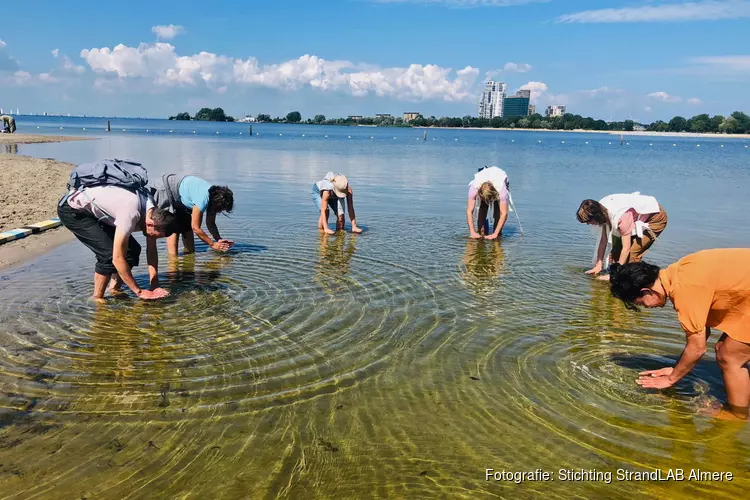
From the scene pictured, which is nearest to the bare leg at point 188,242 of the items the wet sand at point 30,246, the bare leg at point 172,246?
the bare leg at point 172,246

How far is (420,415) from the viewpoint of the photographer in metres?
4.52

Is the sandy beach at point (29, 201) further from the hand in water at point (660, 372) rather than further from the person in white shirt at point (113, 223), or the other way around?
the hand in water at point (660, 372)

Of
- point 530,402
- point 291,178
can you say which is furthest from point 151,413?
point 291,178

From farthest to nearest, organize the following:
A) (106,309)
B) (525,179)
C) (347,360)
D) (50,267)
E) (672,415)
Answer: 1. (525,179)
2. (50,267)
3. (106,309)
4. (347,360)
5. (672,415)

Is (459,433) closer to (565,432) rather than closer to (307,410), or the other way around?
(565,432)

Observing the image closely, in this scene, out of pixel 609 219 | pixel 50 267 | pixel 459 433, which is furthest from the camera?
pixel 50 267

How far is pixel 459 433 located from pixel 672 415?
1.92 m

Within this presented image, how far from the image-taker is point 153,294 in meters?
6.98

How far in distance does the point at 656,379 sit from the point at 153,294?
587cm

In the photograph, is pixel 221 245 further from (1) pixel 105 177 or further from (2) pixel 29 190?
(2) pixel 29 190

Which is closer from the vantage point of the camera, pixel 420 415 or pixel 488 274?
pixel 420 415

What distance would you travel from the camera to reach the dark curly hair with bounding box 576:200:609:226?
25.7 ft

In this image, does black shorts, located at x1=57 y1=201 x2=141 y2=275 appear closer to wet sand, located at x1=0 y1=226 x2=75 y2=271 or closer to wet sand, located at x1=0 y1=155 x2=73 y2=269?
wet sand, located at x1=0 y1=226 x2=75 y2=271

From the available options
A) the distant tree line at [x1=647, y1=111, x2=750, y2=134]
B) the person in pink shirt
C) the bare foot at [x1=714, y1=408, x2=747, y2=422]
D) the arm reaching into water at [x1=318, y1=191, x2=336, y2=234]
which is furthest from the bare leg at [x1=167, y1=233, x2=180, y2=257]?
the distant tree line at [x1=647, y1=111, x2=750, y2=134]
